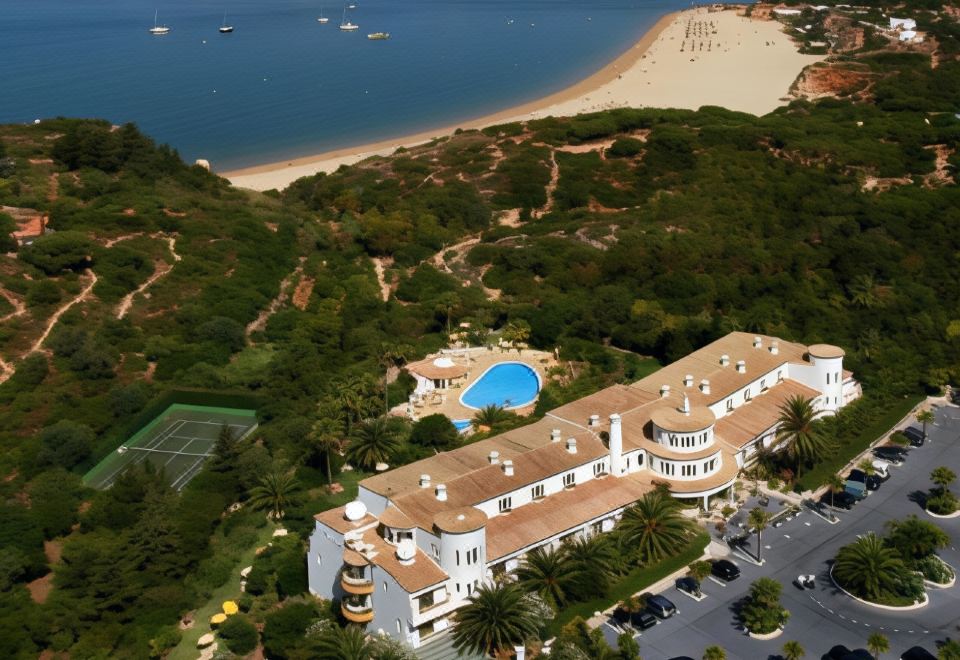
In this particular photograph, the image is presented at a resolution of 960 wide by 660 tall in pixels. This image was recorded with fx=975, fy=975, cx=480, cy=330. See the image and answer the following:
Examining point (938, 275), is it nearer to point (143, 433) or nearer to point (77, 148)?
point (143, 433)

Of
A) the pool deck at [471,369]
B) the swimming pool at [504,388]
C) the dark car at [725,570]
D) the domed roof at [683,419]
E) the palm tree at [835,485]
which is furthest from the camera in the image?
the swimming pool at [504,388]

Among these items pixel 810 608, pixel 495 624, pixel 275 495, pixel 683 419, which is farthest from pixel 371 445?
pixel 810 608

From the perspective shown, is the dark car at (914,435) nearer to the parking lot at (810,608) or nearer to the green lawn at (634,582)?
the parking lot at (810,608)

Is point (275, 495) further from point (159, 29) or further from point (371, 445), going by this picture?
point (159, 29)

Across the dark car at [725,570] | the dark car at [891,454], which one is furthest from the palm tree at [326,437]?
the dark car at [891,454]

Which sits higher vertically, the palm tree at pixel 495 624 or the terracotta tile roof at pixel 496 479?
the terracotta tile roof at pixel 496 479

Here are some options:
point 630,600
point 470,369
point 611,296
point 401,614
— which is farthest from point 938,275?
point 401,614

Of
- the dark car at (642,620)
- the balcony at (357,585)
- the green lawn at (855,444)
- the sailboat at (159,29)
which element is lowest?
the green lawn at (855,444)
